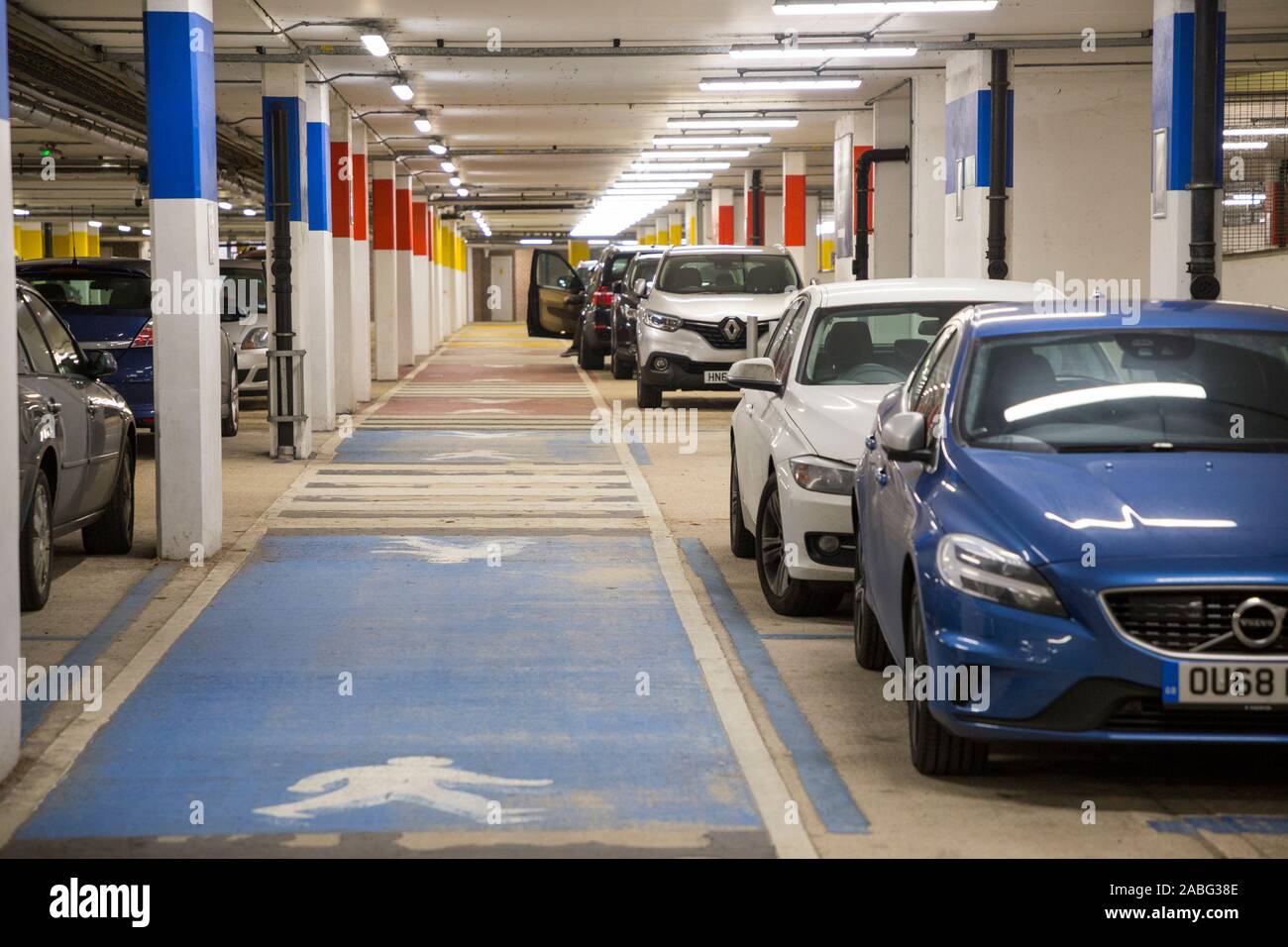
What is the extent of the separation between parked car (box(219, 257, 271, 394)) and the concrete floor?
8.50 m

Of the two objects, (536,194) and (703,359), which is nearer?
(703,359)

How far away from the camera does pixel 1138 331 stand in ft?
20.7

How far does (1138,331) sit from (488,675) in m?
2.92

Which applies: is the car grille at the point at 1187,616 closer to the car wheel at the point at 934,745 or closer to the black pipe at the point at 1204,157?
the car wheel at the point at 934,745

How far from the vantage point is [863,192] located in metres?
25.7

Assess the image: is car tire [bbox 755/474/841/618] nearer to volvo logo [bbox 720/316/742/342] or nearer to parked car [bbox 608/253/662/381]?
volvo logo [bbox 720/316/742/342]

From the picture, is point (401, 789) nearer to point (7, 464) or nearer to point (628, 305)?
point (7, 464)

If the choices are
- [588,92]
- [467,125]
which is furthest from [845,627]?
[467,125]

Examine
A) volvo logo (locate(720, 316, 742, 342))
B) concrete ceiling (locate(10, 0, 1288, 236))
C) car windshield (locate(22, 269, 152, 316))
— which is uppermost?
concrete ceiling (locate(10, 0, 1288, 236))

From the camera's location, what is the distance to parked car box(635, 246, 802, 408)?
21.1 meters

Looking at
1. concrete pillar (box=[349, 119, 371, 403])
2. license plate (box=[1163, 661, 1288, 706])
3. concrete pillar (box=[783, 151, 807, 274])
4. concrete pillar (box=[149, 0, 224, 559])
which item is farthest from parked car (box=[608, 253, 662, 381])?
license plate (box=[1163, 661, 1288, 706])

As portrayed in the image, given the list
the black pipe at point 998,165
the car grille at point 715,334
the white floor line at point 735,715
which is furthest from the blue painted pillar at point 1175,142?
the car grille at point 715,334

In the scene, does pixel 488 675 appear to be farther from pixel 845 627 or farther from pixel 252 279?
pixel 252 279

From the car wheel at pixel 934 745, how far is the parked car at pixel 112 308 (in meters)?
10.5
